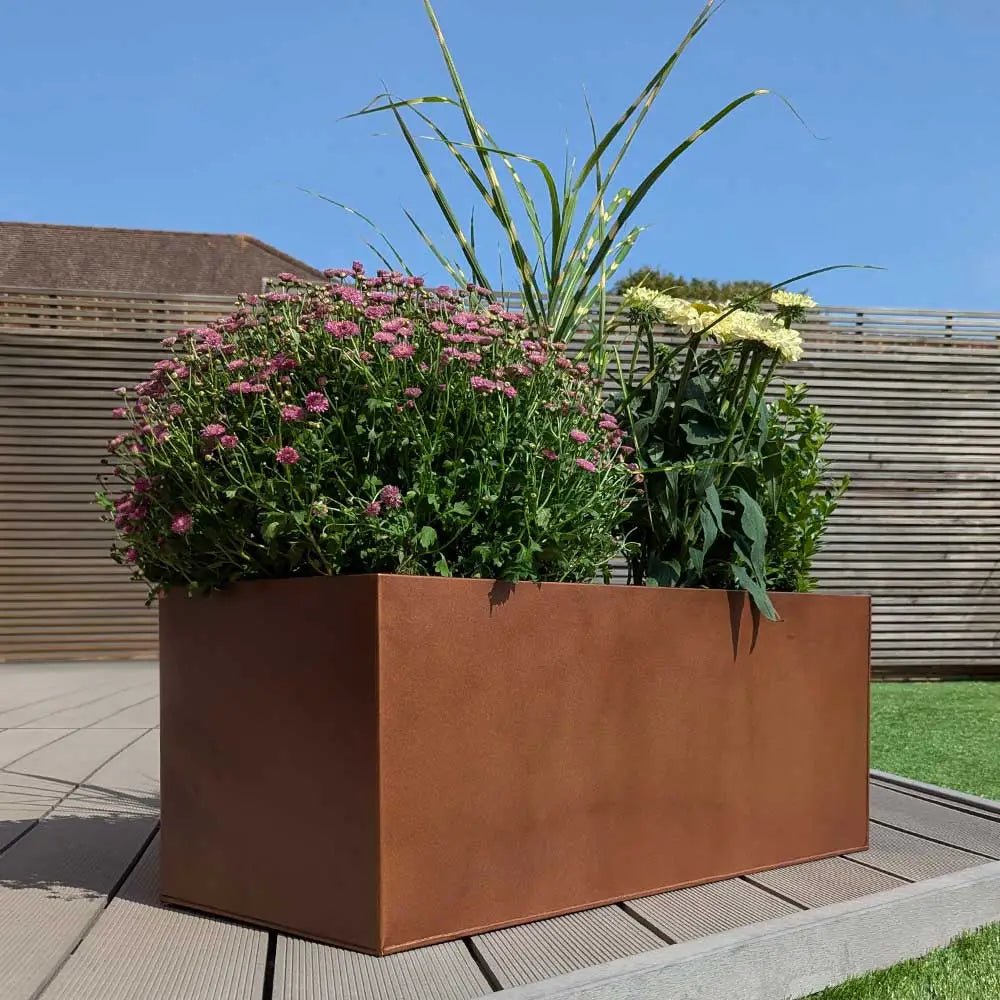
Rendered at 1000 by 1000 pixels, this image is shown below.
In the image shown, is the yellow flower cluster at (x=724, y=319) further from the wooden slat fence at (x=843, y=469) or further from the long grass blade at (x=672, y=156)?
the wooden slat fence at (x=843, y=469)

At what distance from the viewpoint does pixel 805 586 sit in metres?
2.15

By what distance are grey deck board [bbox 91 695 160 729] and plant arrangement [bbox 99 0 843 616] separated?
2.73 metres

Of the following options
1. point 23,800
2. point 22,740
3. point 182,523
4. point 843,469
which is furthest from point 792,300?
point 843,469

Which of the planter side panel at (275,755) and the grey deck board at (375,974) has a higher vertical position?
the planter side panel at (275,755)

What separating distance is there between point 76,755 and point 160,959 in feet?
7.75

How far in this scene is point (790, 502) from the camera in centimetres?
213

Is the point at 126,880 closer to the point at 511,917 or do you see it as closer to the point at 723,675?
the point at 511,917

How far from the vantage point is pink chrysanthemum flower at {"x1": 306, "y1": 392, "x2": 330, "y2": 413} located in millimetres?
1492

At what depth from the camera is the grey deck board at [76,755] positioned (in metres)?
3.23

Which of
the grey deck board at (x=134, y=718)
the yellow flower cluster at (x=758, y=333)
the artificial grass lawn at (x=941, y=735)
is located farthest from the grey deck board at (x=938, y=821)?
the grey deck board at (x=134, y=718)

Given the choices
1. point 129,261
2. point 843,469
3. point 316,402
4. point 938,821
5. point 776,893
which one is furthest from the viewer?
point 129,261

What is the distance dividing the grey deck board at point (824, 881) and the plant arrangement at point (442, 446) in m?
0.51

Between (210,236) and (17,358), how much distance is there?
279 inches

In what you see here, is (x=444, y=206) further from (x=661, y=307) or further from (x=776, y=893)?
(x=776, y=893)
